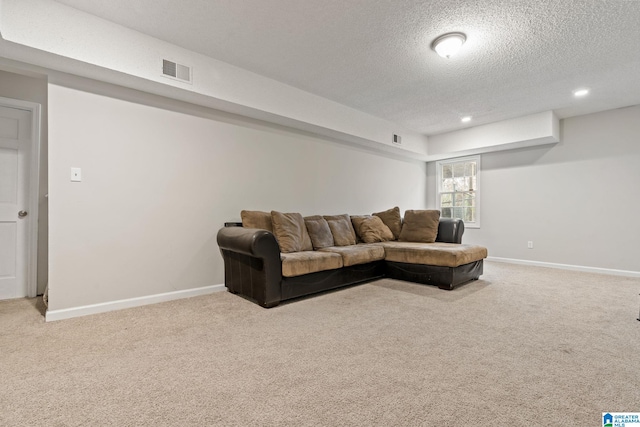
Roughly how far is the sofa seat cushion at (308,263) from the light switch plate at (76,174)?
195cm

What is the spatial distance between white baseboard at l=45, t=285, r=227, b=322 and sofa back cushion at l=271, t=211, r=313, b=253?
35.7 inches

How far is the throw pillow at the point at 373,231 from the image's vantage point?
14.6 ft

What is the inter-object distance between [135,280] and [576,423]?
11.0 ft

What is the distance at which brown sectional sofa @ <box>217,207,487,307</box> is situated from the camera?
282cm

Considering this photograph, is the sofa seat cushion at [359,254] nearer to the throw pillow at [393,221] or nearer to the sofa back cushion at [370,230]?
the sofa back cushion at [370,230]

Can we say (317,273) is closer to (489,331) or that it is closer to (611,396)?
(489,331)

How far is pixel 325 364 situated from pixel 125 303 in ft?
7.18

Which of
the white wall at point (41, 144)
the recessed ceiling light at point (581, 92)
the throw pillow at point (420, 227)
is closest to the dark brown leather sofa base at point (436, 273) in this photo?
the throw pillow at point (420, 227)

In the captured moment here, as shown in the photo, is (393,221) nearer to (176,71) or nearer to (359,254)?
(359,254)

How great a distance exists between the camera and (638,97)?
3949 millimetres

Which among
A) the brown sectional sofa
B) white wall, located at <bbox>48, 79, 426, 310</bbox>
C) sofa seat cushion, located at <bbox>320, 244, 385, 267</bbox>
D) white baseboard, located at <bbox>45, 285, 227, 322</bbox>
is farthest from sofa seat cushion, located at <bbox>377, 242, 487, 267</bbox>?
white baseboard, located at <bbox>45, 285, 227, 322</bbox>

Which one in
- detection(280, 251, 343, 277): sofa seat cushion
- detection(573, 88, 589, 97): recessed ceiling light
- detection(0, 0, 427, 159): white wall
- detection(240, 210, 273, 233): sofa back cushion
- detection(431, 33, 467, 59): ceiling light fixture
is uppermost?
detection(573, 88, 589, 97): recessed ceiling light

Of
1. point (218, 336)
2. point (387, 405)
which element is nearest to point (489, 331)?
point (387, 405)

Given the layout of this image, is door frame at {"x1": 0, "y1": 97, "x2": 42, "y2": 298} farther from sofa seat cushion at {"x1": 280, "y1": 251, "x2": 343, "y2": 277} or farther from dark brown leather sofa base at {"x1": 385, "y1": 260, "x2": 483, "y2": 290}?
dark brown leather sofa base at {"x1": 385, "y1": 260, "x2": 483, "y2": 290}
